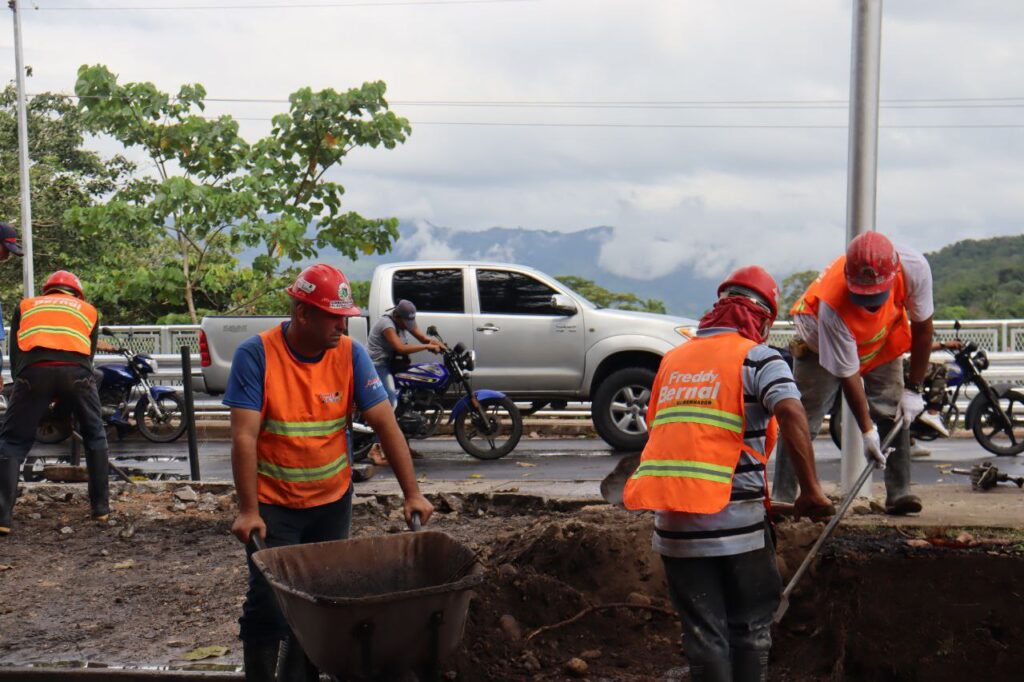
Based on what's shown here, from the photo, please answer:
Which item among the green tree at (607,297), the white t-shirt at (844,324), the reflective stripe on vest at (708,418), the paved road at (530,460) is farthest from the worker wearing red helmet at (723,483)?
the green tree at (607,297)

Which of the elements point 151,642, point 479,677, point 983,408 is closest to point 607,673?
point 479,677

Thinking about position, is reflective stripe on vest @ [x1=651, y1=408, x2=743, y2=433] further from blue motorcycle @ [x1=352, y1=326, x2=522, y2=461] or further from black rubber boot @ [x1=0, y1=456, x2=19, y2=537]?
blue motorcycle @ [x1=352, y1=326, x2=522, y2=461]

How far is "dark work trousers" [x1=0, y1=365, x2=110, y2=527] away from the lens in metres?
8.08

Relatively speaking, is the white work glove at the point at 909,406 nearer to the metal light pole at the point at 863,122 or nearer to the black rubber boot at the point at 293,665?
the metal light pole at the point at 863,122

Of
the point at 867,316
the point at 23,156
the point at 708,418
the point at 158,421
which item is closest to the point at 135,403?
the point at 158,421

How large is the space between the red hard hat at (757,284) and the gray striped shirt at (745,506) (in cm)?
25

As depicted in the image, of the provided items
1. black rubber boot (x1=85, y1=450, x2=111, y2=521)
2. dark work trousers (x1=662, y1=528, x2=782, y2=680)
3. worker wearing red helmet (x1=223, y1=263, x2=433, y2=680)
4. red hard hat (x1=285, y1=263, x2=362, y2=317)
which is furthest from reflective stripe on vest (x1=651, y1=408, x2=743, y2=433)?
black rubber boot (x1=85, y1=450, x2=111, y2=521)

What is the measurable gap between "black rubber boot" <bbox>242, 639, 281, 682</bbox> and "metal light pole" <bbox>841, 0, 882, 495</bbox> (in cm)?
443

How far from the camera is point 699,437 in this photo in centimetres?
394

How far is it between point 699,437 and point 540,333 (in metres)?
9.14

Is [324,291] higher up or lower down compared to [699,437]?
higher up

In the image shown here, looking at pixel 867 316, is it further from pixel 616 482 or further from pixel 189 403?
pixel 189 403

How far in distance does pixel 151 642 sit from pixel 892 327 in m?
4.34

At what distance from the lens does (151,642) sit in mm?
5723
